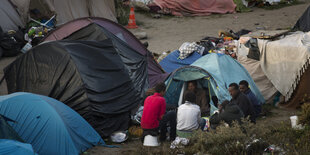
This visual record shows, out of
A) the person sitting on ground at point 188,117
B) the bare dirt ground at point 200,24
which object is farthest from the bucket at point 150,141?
the bare dirt ground at point 200,24

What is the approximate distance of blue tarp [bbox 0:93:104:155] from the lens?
6711 mm

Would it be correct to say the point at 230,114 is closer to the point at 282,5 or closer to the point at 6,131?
the point at 6,131

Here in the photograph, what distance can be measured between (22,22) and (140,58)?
660cm

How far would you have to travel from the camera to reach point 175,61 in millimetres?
11664

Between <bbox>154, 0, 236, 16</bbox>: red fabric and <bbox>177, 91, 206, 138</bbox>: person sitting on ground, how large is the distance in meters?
13.4

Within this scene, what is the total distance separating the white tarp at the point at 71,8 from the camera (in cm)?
1492

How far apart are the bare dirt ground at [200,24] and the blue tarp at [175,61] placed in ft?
→ 7.16

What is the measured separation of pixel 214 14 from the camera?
20.1 m

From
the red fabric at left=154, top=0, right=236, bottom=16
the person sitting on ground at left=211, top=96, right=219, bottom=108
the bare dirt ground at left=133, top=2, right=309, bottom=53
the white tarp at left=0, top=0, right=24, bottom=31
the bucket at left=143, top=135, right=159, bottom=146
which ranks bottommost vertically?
the bare dirt ground at left=133, top=2, right=309, bottom=53

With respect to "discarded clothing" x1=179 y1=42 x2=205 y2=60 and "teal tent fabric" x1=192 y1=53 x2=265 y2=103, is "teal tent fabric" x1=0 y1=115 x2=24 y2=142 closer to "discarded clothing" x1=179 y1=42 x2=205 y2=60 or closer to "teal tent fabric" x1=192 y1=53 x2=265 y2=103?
"teal tent fabric" x1=192 y1=53 x2=265 y2=103

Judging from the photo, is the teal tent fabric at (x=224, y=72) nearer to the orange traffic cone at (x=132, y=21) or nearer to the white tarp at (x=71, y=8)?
the white tarp at (x=71, y=8)

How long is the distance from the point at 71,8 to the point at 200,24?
5.67 metres

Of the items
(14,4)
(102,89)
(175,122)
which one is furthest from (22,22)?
(175,122)

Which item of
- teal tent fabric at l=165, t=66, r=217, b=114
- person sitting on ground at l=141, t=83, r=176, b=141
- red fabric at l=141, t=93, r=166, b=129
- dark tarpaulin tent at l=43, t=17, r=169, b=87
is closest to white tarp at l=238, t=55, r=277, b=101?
teal tent fabric at l=165, t=66, r=217, b=114
